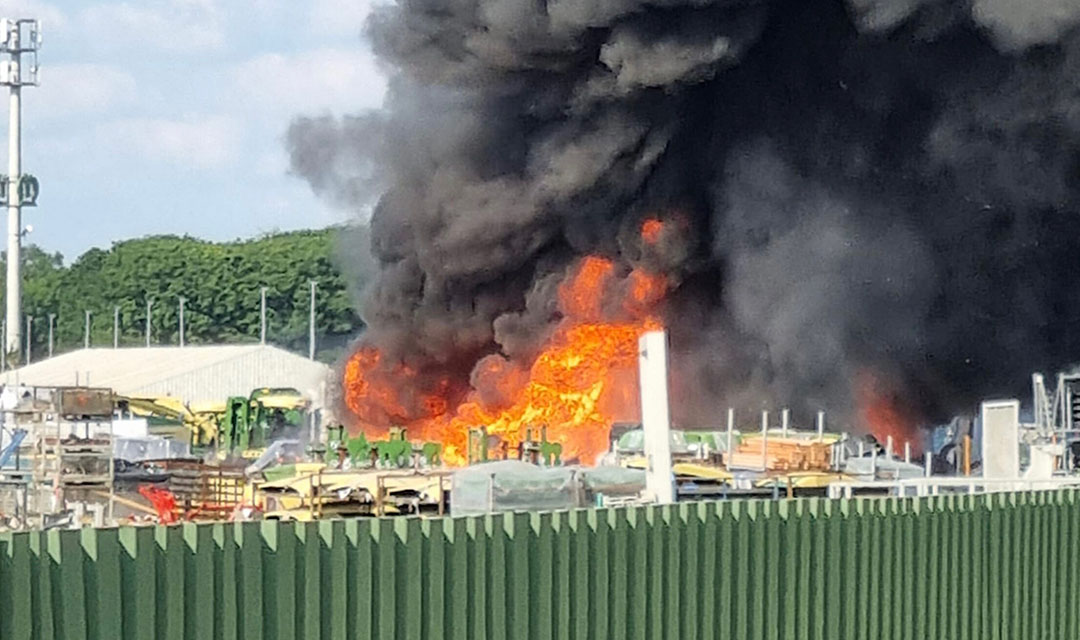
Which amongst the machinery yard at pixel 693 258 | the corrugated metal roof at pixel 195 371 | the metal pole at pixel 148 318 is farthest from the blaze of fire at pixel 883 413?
the metal pole at pixel 148 318

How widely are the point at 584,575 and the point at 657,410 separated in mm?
2137

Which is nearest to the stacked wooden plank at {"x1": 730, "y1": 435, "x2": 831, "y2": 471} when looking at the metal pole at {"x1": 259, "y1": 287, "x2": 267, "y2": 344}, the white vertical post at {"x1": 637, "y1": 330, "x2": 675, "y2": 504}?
the white vertical post at {"x1": 637, "y1": 330, "x2": 675, "y2": 504}

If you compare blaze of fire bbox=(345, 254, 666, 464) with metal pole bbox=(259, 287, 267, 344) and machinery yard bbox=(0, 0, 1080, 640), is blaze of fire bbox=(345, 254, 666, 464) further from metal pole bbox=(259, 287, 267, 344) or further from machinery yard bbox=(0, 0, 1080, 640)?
metal pole bbox=(259, 287, 267, 344)

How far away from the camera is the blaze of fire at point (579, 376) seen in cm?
4531

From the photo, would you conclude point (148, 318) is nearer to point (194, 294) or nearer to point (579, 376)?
point (194, 294)

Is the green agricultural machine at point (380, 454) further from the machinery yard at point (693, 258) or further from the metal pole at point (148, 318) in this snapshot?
the metal pole at point (148, 318)

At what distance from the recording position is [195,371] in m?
85.1

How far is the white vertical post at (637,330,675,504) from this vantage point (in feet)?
39.2

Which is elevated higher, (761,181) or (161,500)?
(761,181)

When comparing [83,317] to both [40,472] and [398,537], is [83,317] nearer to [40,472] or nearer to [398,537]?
[40,472]

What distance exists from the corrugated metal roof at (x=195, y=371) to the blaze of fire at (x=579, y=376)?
119 feet

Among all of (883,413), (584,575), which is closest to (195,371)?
(883,413)

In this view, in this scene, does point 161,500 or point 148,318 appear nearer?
point 161,500

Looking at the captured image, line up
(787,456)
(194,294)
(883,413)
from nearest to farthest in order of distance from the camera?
(787,456) < (883,413) < (194,294)
